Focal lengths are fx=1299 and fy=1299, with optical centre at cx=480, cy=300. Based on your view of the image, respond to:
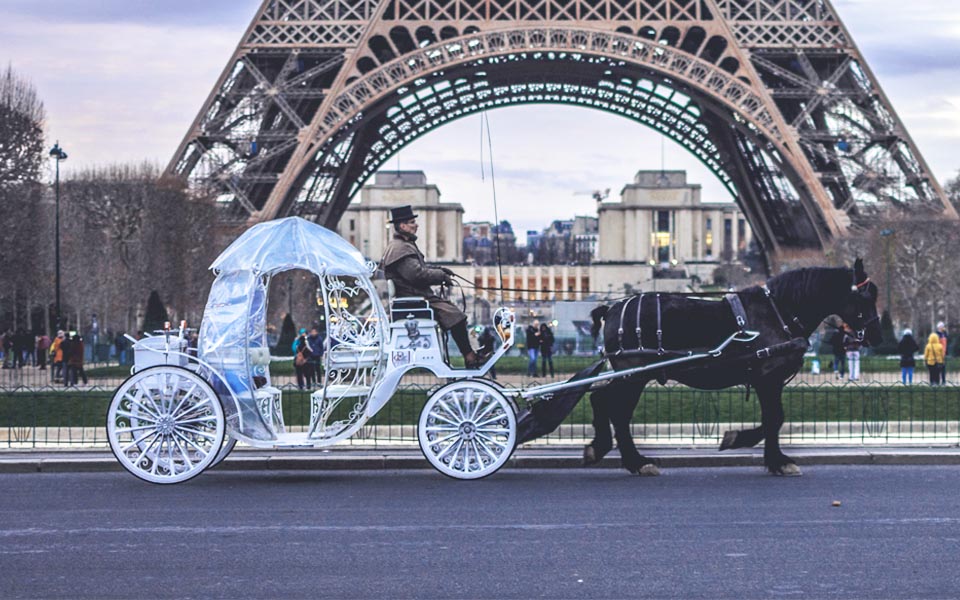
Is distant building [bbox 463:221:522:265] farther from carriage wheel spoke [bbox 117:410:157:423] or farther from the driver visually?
carriage wheel spoke [bbox 117:410:157:423]

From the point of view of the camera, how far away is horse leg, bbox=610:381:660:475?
11773mm

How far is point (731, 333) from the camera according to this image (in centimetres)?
1191

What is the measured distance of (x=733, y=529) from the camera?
883 cm

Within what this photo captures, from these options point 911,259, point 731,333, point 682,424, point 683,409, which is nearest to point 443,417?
point 731,333

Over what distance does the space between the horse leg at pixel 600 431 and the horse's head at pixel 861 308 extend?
7.74 ft

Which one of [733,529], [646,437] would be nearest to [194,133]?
[646,437]

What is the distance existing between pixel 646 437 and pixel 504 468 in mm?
2971

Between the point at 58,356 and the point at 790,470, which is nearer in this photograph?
the point at 790,470

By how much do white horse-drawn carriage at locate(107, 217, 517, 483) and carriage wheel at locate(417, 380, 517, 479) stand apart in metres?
0.01

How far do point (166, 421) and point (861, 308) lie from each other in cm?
634

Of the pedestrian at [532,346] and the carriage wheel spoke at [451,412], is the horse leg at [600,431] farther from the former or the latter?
the pedestrian at [532,346]

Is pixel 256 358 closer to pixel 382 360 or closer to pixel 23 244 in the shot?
pixel 382 360

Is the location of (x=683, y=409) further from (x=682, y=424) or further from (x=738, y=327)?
(x=738, y=327)

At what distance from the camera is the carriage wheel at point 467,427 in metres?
11.2
